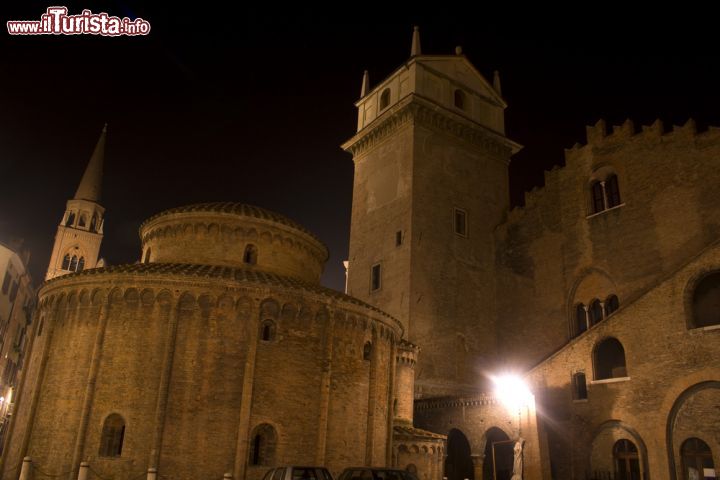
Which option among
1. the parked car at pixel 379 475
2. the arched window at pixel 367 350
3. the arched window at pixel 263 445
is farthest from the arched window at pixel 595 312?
the arched window at pixel 263 445

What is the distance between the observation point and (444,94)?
38.3m

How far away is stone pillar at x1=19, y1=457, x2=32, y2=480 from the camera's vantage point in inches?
734

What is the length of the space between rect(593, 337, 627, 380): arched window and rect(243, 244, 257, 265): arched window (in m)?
14.8

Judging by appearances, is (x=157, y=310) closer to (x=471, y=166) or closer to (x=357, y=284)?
(x=357, y=284)

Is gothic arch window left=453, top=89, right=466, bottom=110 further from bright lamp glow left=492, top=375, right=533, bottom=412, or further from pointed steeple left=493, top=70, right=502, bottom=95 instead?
bright lamp glow left=492, top=375, right=533, bottom=412

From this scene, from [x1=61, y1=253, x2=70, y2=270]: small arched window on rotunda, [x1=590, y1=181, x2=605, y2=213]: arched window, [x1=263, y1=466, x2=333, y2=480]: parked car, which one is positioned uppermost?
[x1=61, y1=253, x2=70, y2=270]: small arched window on rotunda

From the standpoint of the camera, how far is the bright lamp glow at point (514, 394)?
81.5 ft

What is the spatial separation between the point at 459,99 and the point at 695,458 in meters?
25.9

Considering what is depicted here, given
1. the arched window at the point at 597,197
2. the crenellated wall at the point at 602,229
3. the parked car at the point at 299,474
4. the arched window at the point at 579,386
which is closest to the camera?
the parked car at the point at 299,474

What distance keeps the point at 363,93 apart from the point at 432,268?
15375 millimetres

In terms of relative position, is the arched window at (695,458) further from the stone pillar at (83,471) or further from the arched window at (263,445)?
the stone pillar at (83,471)

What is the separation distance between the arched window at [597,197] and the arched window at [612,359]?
323 inches

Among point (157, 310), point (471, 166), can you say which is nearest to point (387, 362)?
point (157, 310)

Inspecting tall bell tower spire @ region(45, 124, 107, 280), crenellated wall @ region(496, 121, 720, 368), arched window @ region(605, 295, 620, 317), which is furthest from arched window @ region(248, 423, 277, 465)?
tall bell tower spire @ region(45, 124, 107, 280)
